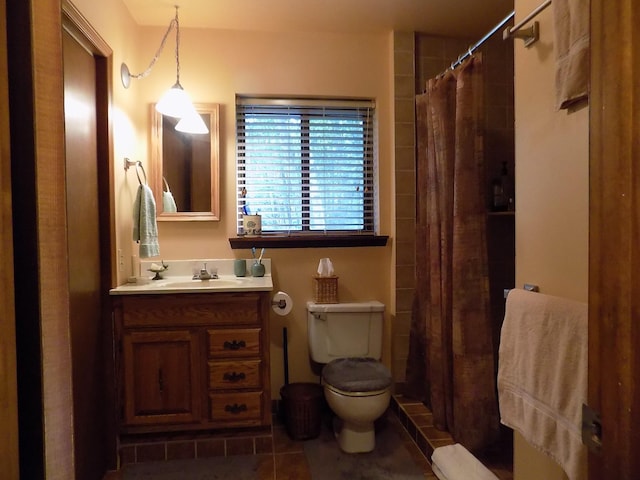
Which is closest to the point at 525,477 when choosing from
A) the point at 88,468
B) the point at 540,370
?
the point at 540,370

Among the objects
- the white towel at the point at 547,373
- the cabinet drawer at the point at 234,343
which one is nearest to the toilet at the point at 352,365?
the cabinet drawer at the point at 234,343

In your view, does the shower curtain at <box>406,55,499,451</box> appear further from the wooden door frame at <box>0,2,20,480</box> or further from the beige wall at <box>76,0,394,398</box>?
the wooden door frame at <box>0,2,20,480</box>

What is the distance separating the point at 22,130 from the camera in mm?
503

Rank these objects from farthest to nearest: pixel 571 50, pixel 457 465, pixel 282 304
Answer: pixel 282 304
pixel 457 465
pixel 571 50

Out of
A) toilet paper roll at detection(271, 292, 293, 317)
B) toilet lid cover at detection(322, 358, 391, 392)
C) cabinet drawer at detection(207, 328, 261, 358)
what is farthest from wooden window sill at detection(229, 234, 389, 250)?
toilet lid cover at detection(322, 358, 391, 392)

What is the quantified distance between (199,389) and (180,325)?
34 cm

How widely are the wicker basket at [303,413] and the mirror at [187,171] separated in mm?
1191

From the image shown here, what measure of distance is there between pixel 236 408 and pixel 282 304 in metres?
0.64

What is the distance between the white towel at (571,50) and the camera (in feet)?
3.39

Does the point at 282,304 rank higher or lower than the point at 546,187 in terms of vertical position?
lower

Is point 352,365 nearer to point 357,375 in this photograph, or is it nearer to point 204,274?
point 357,375

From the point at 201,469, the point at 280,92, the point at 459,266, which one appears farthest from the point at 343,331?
the point at 280,92

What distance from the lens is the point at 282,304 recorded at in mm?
2461

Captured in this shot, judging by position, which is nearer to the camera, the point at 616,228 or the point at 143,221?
the point at 616,228
